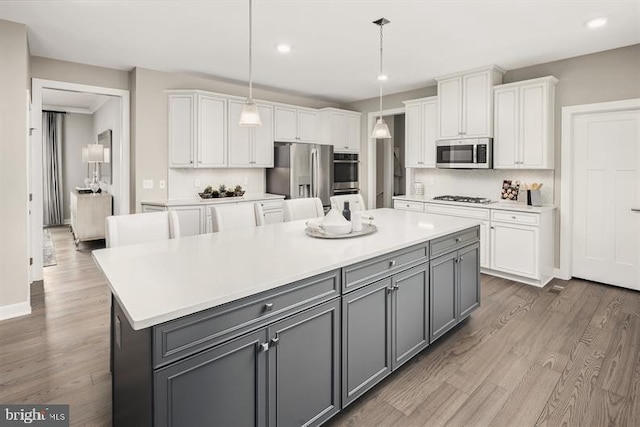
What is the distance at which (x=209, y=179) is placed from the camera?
5.36m

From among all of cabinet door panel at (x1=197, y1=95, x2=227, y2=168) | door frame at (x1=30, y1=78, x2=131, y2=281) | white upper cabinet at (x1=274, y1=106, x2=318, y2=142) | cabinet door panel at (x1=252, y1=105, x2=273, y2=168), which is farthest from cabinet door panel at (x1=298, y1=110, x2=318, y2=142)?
door frame at (x1=30, y1=78, x2=131, y2=281)

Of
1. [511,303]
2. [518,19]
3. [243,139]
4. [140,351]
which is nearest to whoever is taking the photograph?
[140,351]

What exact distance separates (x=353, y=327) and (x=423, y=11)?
2.62 m

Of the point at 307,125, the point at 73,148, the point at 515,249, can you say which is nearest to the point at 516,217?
the point at 515,249

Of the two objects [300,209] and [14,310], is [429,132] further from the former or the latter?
[14,310]

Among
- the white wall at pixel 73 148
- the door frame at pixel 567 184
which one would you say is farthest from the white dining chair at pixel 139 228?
the white wall at pixel 73 148

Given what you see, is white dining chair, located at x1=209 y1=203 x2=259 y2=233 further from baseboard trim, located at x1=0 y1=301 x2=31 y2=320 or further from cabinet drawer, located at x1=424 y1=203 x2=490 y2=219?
cabinet drawer, located at x1=424 y1=203 x2=490 y2=219

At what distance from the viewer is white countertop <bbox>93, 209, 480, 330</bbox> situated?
1.31 metres

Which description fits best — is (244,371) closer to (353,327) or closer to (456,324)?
(353,327)

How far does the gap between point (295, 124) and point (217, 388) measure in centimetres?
501

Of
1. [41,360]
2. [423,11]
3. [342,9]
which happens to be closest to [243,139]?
[342,9]

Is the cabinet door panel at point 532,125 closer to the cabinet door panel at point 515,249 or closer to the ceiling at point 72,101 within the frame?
the cabinet door panel at point 515,249

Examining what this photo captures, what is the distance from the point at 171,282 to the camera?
1.51m

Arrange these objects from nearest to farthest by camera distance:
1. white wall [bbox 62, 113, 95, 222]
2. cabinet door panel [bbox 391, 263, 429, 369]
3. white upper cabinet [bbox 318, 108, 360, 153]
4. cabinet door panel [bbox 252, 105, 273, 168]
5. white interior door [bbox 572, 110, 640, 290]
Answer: cabinet door panel [bbox 391, 263, 429, 369]
white interior door [bbox 572, 110, 640, 290]
cabinet door panel [bbox 252, 105, 273, 168]
white upper cabinet [bbox 318, 108, 360, 153]
white wall [bbox 62, 113, 95, 222]
